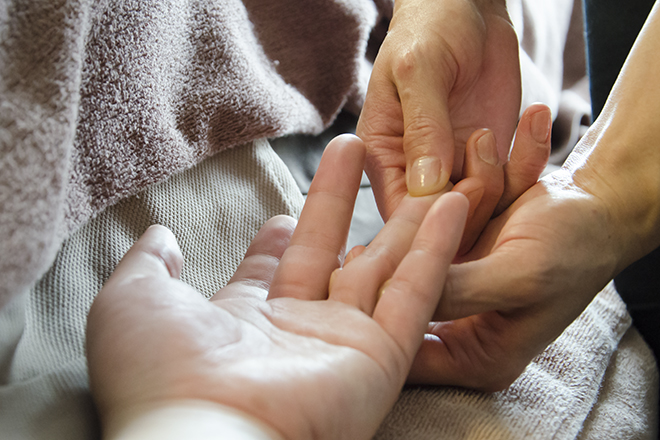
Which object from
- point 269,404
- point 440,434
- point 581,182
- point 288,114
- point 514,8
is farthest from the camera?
point 514,8

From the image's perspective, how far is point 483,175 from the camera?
1.92 ft

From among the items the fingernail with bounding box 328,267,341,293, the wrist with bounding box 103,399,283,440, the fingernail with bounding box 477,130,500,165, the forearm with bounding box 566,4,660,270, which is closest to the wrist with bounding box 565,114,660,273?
the forearm with bounding box 566,4,660,270

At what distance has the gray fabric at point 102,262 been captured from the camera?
1.32ft

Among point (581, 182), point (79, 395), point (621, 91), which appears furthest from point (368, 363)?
point (621, 91)

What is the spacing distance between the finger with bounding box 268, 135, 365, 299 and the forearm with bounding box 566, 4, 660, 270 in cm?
29

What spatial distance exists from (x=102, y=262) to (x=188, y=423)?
28 cm

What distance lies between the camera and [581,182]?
587 mm

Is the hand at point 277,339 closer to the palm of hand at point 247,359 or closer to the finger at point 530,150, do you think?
the palm of hand at point 247,359

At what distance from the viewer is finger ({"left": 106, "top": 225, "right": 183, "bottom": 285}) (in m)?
0.42

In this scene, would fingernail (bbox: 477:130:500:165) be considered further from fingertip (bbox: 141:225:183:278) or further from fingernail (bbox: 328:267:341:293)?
fingertip (bbox: 141:225:183:278)

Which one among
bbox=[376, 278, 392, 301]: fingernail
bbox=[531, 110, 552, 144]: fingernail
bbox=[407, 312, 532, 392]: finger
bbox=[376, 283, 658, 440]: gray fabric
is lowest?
bbox=[376, 283, 658, 440]: gray fabric

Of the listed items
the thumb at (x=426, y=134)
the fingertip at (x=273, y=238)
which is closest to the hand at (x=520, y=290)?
the thumb at (x=426, y=134)

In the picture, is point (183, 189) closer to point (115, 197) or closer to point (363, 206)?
point (115, 197)

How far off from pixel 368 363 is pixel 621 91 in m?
0.50
